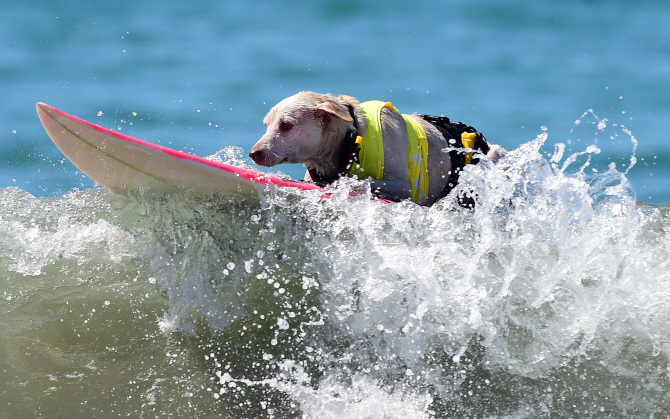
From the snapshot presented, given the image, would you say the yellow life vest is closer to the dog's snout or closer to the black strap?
the black strap

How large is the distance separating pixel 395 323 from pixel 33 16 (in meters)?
7.46

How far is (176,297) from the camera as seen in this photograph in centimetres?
283

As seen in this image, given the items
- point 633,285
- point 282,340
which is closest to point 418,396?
point 282,340

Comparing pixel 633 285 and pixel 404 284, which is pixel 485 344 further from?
pixel 633 285

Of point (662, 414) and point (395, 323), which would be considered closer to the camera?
point (662, 414)

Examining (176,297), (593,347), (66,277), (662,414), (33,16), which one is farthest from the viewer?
(33,16)

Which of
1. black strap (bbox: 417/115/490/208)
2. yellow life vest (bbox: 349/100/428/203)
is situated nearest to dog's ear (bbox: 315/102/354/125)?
yellow life vest (bbox: 349/100/428/203)

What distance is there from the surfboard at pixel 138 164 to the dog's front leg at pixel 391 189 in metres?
0.31

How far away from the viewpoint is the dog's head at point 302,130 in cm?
307

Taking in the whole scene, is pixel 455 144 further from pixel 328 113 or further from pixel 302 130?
pixel 302 130

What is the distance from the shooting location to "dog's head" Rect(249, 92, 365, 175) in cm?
307

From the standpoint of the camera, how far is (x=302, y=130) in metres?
3.12

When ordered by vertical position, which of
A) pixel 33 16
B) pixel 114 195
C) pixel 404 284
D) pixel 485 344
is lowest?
pixel 485 344

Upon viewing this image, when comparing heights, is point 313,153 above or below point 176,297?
above
